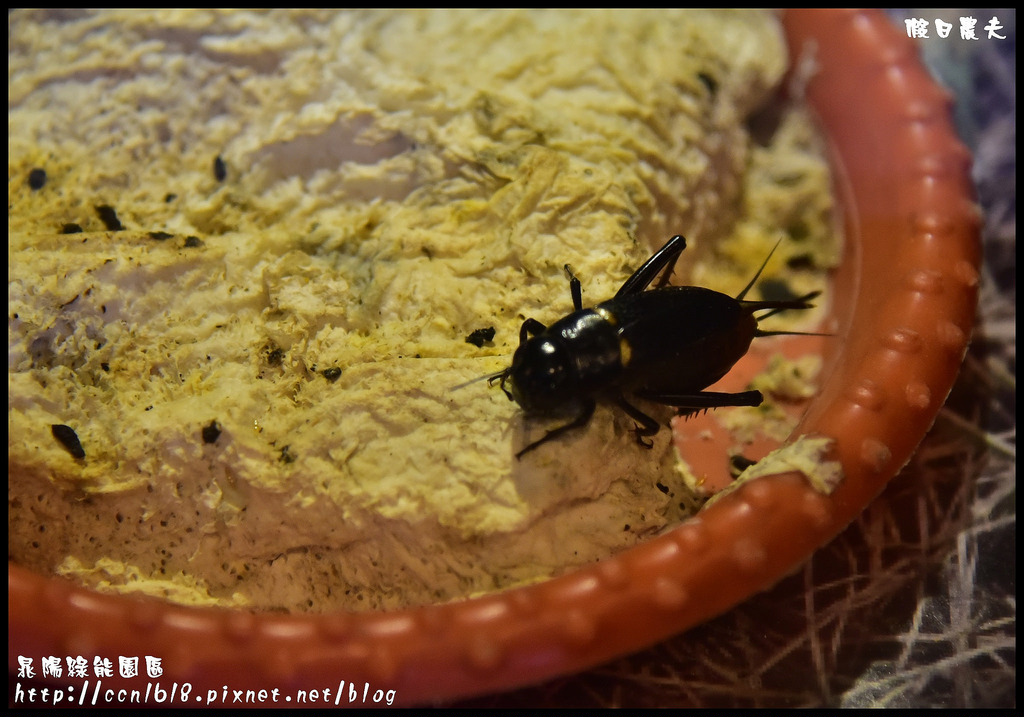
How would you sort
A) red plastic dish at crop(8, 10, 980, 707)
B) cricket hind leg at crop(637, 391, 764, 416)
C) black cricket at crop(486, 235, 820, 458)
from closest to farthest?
red plastic dish at crop(8, 10, 980, 707) < black cricket at crop(486, 235, 820, 458) < cricket hind leg at crop(637, 391, 764, 416)

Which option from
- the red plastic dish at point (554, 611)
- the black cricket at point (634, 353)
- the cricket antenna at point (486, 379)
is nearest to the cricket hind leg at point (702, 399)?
the black cricket at point (634, 353)

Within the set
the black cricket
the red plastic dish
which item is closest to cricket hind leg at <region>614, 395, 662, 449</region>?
the black cricket

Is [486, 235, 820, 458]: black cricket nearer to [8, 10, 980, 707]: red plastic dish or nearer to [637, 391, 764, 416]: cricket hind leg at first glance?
[637, 391, 764, 416]: cricket hind leg

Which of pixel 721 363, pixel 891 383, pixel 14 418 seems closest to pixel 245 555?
pixel 14 418

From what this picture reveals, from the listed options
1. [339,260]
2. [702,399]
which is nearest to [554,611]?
[702,399]

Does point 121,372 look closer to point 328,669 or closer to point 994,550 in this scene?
point 328,669

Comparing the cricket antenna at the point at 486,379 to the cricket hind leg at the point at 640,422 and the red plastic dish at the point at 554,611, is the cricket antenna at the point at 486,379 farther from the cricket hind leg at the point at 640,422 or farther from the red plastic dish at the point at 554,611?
the red plastic dish at the point at 554,611
